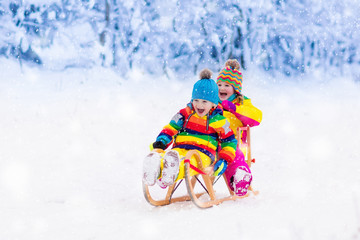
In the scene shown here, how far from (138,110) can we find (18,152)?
11.7 feet

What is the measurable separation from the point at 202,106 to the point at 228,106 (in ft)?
1.56

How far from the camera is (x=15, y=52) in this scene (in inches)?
434

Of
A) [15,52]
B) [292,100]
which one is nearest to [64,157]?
[15,52]

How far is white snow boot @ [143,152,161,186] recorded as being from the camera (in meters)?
3.79

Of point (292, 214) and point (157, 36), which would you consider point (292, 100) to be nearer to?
point (157, 36)

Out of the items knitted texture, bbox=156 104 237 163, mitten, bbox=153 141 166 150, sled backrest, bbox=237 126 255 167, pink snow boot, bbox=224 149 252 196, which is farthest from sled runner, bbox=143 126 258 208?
mitten, bbox=153 141 166 150

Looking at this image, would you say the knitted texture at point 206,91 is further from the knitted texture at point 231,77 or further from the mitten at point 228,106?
the knitted texture at point 231,77

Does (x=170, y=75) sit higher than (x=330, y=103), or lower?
higher

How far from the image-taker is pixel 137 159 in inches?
279

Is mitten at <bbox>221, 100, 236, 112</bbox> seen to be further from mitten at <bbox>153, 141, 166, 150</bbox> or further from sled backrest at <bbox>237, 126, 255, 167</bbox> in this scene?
mitten at <bbox>153, 141, 166, 150</bbox>

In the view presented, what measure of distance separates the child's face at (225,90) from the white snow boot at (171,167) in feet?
4.41

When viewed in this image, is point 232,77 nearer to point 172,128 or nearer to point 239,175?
point 172,128

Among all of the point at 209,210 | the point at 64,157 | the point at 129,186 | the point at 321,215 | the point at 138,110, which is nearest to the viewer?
the point at 321,215

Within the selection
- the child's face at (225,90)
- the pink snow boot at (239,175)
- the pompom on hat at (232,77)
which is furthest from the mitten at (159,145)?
the pompom on hat at (232,77)
